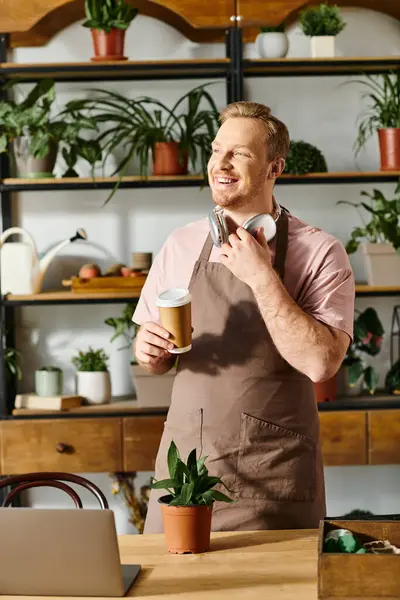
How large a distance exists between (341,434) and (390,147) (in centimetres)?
130

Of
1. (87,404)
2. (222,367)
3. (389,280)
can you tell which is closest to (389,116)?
(389,280)

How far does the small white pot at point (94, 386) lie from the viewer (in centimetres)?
417

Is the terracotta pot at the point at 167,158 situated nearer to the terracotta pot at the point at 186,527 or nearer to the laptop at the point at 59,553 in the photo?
the terracotta pot at the point at 186,527

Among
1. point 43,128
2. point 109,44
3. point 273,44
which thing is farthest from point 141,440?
point 273,44

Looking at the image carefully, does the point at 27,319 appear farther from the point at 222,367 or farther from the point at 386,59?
the point at 222,367

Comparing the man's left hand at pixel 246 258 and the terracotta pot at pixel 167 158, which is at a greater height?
the terracotta pot at pixel 167 158

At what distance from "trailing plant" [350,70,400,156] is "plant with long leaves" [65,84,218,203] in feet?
2.38

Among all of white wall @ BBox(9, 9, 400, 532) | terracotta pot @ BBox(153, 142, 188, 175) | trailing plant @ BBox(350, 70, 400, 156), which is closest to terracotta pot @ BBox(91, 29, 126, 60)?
white wall @ BBox(9, 9, 400, 532)

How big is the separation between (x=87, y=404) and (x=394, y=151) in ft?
5.92

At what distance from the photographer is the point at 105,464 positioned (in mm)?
4027

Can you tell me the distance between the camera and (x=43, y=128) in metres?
4.00

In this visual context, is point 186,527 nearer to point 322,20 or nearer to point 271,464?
point 271,464

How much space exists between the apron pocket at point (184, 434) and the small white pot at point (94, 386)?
1.90 m

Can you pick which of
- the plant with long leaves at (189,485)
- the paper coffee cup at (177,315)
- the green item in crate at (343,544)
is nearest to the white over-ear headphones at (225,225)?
the paper coffee cup at (177,315)
